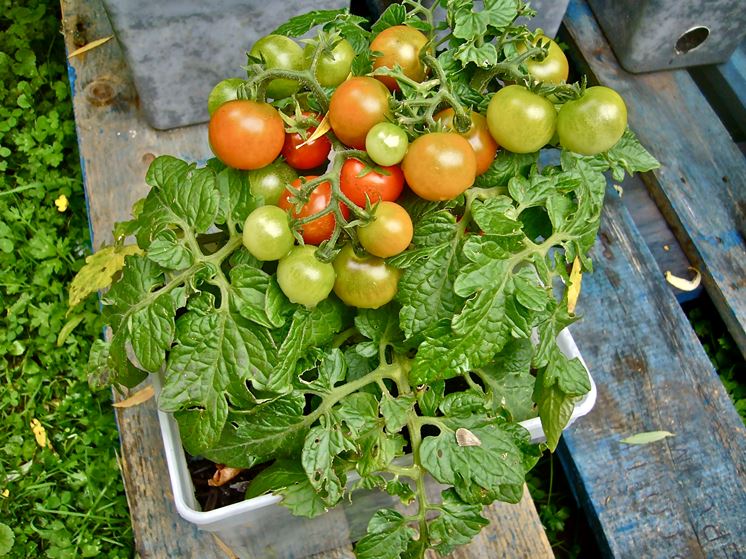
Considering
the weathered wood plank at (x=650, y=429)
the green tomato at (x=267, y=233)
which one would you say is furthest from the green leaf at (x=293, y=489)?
the weathered wood plank at (x=650, y=429)

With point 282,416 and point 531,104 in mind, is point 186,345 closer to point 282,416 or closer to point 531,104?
point 282,416

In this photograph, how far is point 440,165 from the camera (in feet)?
2.35

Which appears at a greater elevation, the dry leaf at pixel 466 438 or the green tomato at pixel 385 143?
the green tomato at pixel 385 143

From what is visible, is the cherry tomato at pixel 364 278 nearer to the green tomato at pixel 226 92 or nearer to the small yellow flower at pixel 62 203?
the green tomato at pixel 226 92

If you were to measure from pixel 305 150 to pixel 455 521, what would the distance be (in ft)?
1.35

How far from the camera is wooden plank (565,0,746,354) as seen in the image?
4.46 ft

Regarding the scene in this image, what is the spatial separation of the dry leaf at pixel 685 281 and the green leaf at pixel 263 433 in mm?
871

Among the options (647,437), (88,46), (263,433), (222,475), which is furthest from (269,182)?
(88,46)

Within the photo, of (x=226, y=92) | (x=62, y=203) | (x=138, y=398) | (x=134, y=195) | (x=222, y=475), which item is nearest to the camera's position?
(x=226, y=92)

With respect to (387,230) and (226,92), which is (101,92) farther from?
(387,230)

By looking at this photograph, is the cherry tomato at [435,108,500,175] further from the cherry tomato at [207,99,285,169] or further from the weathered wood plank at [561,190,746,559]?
the weathered wood plank at [561,190,746,559]

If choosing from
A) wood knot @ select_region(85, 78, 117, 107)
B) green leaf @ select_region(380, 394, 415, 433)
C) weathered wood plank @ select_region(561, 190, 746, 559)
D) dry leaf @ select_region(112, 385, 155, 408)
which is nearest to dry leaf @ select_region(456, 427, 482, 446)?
green leaf @ select_region(380, 394, 415, 433)

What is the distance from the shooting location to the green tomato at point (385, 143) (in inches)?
28.1

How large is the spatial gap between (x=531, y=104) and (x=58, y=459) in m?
1.12
